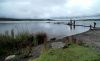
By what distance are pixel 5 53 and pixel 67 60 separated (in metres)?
8.10

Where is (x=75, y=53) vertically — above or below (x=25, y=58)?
above

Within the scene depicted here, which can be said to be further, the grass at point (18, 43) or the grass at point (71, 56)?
the grass at point (18, 43)

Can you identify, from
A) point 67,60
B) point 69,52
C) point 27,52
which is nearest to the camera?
point 67,60

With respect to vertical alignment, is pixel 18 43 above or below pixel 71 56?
below

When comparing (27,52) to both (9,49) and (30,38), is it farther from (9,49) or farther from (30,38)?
(30,38)

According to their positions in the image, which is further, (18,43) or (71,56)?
(18,43)

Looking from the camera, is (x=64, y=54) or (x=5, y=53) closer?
(x=64, y=54)

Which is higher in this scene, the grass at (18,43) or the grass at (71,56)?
the grass at (71,56)

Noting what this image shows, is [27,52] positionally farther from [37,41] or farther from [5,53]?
[37,41]

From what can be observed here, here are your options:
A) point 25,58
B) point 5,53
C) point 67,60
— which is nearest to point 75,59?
point 67,60

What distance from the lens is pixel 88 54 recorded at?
1080cm

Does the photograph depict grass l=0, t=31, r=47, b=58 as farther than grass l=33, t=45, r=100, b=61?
Yes

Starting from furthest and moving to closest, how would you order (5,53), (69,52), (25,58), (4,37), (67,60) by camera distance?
(4,37), (5,53), (25,58), (69,52), (67,60)

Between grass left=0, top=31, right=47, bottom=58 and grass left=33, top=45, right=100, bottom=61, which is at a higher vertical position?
grass left=33, top=45, right=100, bottom=61
